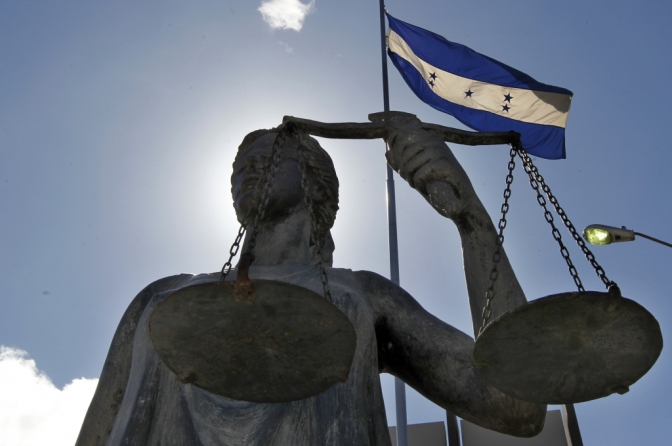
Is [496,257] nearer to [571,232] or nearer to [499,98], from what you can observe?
[571,232]

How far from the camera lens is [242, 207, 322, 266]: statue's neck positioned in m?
4.10

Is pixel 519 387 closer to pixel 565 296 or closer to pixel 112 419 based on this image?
pixel 565 296

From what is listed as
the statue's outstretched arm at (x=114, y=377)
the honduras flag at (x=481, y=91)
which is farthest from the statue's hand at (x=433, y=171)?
the honduras flag at (x=481, y=91)

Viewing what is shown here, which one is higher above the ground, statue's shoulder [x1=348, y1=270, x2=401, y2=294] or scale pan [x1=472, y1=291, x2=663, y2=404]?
statue's shoulder [x1=348, y1=270, x2=401, y2=294]

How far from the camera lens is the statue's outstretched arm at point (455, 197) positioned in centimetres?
370

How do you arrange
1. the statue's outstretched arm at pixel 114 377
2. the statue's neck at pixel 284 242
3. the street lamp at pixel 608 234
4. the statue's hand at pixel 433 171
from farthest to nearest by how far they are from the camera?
1. the street lamp at pixel 608 234
2. the statue's neck at pixel 284 242
3. the statue's hand at pixel 433 171
4. the statue's outstretched arm at pixel 114 377

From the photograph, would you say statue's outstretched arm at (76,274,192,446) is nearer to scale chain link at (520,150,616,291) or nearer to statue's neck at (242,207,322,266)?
statue's neck at (242,207,322,266)

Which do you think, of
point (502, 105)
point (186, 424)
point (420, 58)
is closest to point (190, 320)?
point (186, 424)

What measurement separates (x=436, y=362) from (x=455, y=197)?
0.85 meters

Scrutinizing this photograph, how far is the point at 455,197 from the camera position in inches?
151

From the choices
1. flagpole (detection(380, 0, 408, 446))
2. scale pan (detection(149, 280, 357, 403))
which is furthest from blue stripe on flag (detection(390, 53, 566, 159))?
scale pan (detection(149, 280, 357, 403))

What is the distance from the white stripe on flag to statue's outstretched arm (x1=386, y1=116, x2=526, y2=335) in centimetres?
393

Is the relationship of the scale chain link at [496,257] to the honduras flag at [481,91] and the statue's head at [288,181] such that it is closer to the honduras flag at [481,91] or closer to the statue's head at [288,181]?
the statue's head at [288,181]

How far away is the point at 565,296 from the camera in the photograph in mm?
→ 2723
